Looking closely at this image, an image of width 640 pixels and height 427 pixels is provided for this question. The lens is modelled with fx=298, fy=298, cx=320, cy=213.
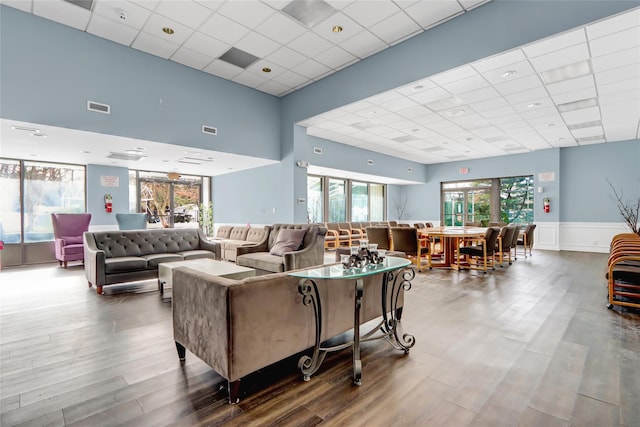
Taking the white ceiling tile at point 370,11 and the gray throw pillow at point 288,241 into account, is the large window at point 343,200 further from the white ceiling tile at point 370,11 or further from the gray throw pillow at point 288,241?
the white ceiling tile at point 370,11

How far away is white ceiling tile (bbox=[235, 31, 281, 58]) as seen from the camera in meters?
4.83

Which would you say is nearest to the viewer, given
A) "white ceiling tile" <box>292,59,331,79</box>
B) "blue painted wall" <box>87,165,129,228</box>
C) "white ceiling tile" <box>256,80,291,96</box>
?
"white ceiling tile" <box>292,59,331,79</box>

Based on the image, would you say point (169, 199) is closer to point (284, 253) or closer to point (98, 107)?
point (98, 107)

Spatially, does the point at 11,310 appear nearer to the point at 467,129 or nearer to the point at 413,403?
the point at 413,403

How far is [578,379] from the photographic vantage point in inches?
79.2

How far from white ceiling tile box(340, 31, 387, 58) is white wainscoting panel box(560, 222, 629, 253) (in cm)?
859

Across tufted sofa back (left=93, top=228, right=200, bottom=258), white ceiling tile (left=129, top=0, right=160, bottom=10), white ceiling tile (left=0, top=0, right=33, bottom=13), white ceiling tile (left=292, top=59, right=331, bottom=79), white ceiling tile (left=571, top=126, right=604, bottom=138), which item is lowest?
tufted sofa back (left=93, top=228, right=200, bottom=258)

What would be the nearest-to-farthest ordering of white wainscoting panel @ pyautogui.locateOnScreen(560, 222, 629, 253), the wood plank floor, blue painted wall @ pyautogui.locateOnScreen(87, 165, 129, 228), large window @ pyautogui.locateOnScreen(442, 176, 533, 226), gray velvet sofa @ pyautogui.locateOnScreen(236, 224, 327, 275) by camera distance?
the wood plank floor, gray velvet sofa @ pyautogui.locateOnScreen(236, 224, 327, 275), blue painted wall @ pyautogui.locateOnScreen(87, 165, 129, 228), white wainscoting panel @ pyautogui.locateOnScreen(560, 222, 629, 253), large window @ pyautogui.locateOnScreen(442, 176, 533, 226)

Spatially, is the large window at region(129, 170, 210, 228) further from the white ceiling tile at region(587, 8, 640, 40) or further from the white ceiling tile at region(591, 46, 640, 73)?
the white ceiling tile at region(591, 46, 640, 73)

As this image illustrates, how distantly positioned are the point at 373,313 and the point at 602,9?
13.6ft

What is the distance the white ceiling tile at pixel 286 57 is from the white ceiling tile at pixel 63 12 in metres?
2.75

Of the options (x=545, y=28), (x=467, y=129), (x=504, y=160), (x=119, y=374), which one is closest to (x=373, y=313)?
(x=119, y=374)

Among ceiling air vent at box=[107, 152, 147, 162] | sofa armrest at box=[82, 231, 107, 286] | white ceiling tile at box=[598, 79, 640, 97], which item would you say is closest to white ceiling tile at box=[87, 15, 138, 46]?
ceiling air vent at box=[107, 152, 147, 162]

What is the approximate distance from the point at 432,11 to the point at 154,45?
454cm
